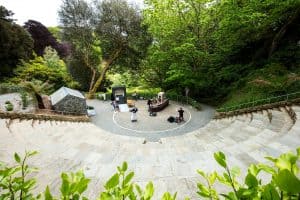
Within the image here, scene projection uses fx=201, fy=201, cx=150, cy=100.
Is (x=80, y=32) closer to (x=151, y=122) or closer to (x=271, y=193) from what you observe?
(x=151, y=122)

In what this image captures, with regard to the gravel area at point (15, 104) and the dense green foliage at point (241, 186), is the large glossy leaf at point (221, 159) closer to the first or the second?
the dense green foliage at point (241, 186)

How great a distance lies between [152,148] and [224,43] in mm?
15708

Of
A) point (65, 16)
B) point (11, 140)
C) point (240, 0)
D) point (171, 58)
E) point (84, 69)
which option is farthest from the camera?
point (84, 69)

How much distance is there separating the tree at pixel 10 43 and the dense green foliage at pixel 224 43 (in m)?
19.1

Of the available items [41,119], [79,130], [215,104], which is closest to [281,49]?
[215,104]

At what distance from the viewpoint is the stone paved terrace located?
840cm

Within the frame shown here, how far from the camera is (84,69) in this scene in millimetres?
31828

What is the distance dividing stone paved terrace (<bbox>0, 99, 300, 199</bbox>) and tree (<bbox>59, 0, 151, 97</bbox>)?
14.9 meters

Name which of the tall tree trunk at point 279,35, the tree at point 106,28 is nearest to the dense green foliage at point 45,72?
the tree at point 106,28

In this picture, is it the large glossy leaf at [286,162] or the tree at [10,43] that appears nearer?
the large glossy leaf at [286,162]

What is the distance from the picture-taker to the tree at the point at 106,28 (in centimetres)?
2562

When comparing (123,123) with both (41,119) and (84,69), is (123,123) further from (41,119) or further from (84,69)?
(84,69)

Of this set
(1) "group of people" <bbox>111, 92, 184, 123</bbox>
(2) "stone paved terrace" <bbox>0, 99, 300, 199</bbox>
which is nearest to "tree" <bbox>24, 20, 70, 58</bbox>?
(1) "group of people" <bbox>111, 92, 184, 123</bbox>

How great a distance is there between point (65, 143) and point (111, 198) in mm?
12897
